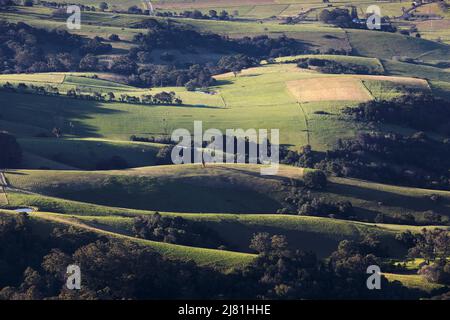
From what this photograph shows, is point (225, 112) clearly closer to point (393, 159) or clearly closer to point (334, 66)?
point (393, 159)

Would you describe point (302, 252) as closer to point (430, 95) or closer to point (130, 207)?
point (130, 207)

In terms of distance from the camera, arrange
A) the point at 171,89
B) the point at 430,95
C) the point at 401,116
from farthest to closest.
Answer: the point at 171,89
the point at 430,95
the point at 401,116

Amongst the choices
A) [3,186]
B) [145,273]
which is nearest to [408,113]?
[3,186]

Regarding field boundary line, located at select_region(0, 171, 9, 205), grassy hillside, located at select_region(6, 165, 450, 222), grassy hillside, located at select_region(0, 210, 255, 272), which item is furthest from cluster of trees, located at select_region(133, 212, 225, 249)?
field boundary line, located at select_region(0, 171, 9, 205)

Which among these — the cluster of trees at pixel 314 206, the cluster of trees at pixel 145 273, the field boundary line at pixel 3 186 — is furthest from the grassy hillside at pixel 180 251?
the cluster of trees at pixel 314 206

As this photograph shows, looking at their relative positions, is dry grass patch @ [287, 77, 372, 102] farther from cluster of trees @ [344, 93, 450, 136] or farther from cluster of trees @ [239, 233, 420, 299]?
A: cluster of trees @ [239, 233, 420, 299]
